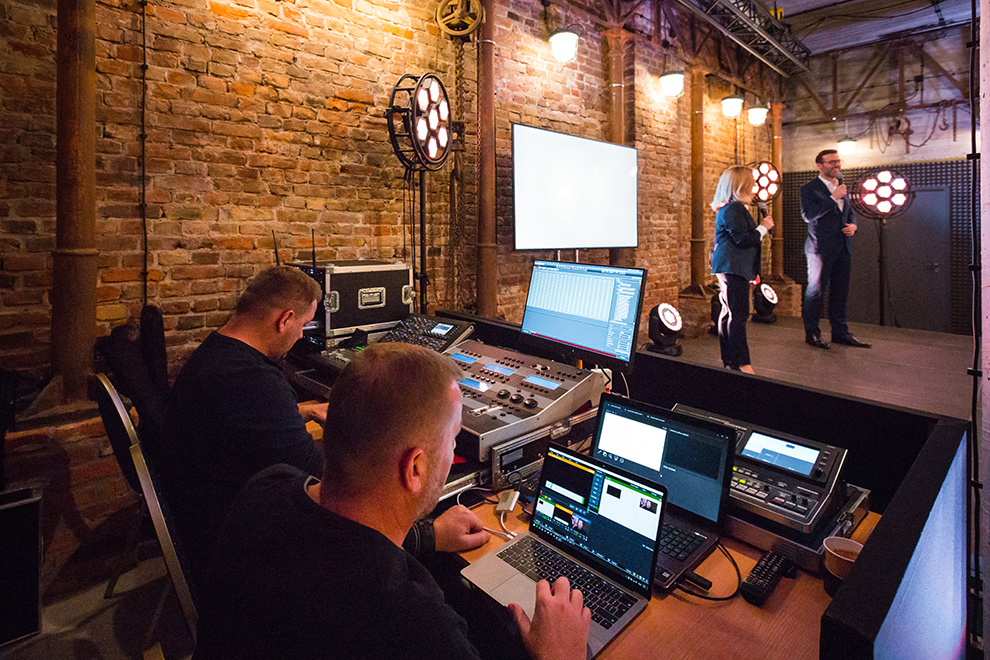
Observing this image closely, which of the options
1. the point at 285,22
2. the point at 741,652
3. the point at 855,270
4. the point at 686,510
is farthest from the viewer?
the point at 855,270

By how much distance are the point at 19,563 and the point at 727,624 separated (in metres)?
2.33

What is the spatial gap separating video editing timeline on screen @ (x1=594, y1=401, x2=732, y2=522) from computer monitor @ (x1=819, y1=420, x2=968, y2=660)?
1.27ft

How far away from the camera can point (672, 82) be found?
552 centimetres

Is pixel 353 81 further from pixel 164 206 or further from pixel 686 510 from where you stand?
pixel 686 510

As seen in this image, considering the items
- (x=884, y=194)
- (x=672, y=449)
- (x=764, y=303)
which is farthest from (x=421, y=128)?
(x=884, y=194)

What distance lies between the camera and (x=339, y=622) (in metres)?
0.74

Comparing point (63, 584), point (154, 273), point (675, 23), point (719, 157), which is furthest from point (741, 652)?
point (719, 157)

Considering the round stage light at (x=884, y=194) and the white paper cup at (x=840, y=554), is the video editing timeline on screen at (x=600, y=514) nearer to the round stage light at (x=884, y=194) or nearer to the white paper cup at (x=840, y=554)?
the white paper cup at (x=840, y=554)

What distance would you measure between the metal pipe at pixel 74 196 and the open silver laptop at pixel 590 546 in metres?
2.21

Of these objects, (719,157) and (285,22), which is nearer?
(285,22)

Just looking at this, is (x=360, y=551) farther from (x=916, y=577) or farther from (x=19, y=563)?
(x=19, y=563)

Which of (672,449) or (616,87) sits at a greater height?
(616,87)

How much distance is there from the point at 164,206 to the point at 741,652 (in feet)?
9.90

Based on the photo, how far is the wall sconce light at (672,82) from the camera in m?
5.50
